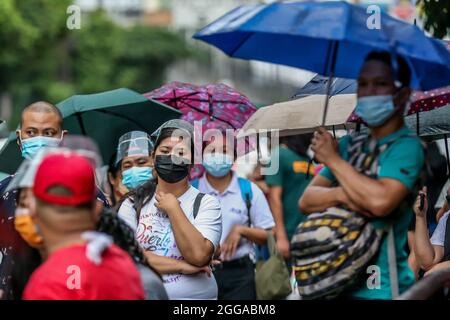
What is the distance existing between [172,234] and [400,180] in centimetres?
207

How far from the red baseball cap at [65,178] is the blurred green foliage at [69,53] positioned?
35399 millimetres

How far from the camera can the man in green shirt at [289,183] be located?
12.3 meters

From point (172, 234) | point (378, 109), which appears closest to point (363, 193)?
point (378, 109)

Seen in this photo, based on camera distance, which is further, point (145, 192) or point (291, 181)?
point (291, 181)

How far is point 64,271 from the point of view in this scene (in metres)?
4.91

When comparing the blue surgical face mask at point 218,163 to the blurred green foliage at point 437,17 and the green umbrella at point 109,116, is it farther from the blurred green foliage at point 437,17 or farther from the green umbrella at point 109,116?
the blurred green foliage at point 437,17

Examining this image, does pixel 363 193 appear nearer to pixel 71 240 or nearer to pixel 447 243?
pixel 71 240

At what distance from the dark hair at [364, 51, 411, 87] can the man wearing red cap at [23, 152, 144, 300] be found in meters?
1.57

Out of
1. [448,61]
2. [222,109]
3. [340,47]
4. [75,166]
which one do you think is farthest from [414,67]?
[222,109]

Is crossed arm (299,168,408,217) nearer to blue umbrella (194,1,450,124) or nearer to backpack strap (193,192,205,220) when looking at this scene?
blue umbrella (194,1,450,124)

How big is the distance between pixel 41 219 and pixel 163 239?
2.42 metres

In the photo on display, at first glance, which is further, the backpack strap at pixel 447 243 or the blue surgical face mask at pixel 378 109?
the backpack strap at pixel 447 243

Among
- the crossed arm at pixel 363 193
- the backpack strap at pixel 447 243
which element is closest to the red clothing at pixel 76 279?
the crossed arm at pixel 363 193

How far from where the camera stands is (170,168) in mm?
7445
